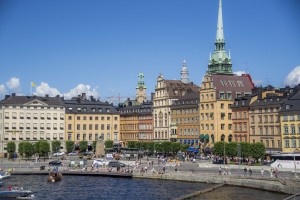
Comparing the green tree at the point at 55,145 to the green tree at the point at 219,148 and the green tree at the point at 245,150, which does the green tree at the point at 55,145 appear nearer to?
the green tree at the point at 219,148

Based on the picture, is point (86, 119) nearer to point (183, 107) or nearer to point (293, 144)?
point (183, 107)

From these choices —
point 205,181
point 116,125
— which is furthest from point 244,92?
point 205,181

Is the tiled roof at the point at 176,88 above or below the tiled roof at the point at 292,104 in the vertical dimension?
above

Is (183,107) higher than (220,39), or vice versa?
(220,39)

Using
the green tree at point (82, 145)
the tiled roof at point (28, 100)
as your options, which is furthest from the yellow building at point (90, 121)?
the green tree at point (82, 145)

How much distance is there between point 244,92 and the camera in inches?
5640

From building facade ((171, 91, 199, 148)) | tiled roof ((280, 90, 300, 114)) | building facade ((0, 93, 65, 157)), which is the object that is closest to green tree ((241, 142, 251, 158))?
tiled roof ((280, 90, 300, 114))

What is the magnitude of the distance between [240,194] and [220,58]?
99.7m

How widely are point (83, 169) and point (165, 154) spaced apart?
4217 cm

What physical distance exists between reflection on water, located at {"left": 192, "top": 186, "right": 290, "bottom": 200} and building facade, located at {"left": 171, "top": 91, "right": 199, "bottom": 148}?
68255 mm

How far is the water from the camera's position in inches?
2805

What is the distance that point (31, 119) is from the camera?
15888 centimetres

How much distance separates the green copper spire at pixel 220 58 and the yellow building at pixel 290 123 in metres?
51.3

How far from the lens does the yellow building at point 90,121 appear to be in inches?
6516
